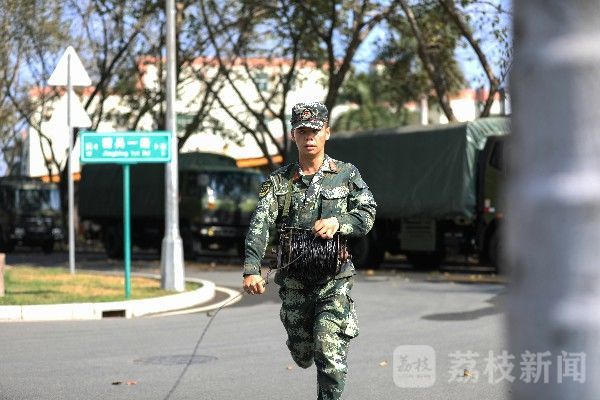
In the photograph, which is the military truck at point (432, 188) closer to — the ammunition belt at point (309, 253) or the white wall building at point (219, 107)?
the white wall building at point (219, 107)

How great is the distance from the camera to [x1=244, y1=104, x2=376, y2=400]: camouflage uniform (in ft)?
17.6

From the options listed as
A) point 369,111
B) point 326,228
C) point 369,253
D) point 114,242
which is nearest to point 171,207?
point 369,253

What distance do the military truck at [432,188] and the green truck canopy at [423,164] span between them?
0.06 feet

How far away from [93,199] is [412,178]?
45.4ft

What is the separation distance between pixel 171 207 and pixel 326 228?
12.4 metres

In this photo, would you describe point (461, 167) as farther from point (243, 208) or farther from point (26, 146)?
point (26, 146)

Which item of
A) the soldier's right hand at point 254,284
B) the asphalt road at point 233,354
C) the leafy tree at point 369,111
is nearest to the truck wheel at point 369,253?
the asphalt road at point 233,354

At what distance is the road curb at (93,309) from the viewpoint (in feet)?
43.9

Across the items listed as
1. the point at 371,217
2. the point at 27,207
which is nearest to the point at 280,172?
the point at 371,217

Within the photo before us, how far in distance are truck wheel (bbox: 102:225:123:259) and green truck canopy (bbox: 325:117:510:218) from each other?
8.58 m

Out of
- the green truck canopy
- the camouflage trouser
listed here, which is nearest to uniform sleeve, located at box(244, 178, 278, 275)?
the camouflage trouser
